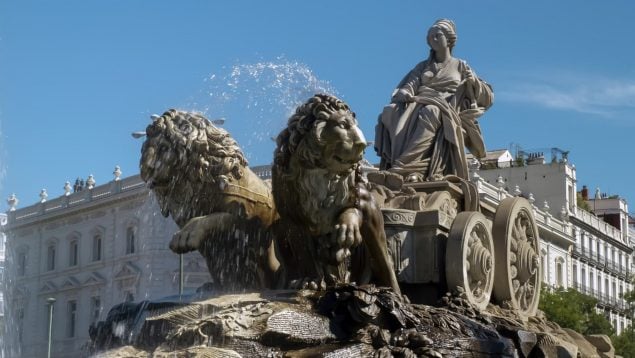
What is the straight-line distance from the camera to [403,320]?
10672 mm

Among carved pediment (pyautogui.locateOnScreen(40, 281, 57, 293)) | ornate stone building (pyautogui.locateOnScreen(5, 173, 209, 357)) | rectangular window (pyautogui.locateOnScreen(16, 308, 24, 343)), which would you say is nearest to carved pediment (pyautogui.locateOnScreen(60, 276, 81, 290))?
ornate stone building (pyautogui.locateOnScreen(5, 173, 209, 357))

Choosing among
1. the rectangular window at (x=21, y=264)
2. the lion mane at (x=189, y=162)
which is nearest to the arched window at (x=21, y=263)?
the rectangular window at (x=21, y=264)

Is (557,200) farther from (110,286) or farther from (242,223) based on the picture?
(242,223)

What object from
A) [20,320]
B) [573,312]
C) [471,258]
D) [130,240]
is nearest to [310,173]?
[471,258]

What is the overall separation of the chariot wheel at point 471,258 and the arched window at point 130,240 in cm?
4929

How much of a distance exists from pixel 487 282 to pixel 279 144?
303 cm

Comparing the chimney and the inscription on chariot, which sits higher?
the chimney

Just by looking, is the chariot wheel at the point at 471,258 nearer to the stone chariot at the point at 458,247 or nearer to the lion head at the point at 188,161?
the stone chariot at the point at 458,247

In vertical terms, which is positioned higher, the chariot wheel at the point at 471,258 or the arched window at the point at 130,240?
the arched window at the point at 130,240

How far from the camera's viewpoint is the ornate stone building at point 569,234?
280 feet

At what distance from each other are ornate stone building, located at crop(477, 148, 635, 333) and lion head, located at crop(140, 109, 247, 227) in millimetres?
68489

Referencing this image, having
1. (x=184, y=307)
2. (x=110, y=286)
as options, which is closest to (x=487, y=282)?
(x=184, y=307)

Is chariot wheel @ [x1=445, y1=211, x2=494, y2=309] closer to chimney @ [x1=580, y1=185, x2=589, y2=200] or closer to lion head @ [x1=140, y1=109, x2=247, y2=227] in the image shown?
lion head @ [x1=140, y1=109, x2=247, y2=227]

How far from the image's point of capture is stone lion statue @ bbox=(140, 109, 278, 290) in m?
12.1
